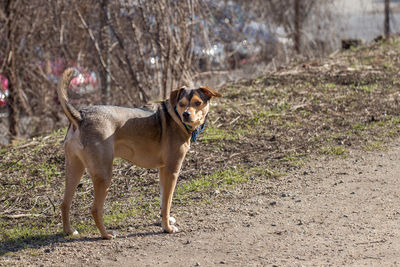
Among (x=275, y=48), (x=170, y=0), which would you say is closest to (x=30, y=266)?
(x=170, y=0)

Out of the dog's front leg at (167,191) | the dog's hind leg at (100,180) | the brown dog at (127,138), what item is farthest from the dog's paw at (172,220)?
the dog's hind leg at (100,180)

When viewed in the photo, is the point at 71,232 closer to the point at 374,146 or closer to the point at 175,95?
the point at 175,95

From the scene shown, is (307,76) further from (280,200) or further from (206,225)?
(206,225)

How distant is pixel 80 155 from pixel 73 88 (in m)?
6.36

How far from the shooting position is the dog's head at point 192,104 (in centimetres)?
517

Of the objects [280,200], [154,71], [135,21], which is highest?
[135,21]

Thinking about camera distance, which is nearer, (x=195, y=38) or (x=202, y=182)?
(x=202, y=182)

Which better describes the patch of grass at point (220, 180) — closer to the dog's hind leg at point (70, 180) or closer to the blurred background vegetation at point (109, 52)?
the dog's hind leg at point (70, 180)

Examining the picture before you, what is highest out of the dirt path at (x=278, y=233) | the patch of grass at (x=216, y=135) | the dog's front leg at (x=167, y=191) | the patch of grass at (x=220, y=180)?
the dog's front leg at (x=167, y=191)

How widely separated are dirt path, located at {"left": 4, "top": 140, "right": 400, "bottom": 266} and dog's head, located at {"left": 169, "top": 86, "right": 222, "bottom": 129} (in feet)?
3.28

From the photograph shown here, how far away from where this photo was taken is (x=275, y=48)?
13.8 metres

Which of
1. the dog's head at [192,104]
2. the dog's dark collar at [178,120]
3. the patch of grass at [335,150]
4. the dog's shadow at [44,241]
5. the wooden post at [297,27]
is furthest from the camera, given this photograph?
the wooden post at [297,27]

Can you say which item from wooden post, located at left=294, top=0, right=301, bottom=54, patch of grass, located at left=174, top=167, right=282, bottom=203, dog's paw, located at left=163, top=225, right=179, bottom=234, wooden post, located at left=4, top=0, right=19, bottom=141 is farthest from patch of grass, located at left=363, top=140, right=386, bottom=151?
wooden post, located at left=294, top=0, right=301, bottom=54

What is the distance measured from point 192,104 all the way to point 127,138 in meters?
0.63
